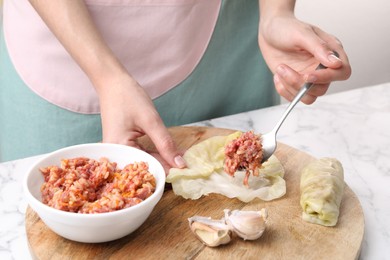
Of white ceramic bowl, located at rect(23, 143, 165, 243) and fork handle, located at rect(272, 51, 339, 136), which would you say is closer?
white ceramic bowl, located at rect(23, 143, 165, 243)

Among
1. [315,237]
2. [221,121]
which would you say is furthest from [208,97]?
[315,237]

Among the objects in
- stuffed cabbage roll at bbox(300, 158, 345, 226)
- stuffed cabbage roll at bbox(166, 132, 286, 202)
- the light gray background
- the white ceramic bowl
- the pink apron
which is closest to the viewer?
the white ceramic bowl

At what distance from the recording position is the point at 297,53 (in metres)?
1.66

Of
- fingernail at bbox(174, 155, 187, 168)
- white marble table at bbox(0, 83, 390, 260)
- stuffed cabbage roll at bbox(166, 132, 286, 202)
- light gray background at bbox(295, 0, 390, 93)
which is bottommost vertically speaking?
light gray background at bbox(295, 0, 390, 93)

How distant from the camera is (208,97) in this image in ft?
6.29

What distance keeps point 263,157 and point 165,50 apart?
0.48 meters

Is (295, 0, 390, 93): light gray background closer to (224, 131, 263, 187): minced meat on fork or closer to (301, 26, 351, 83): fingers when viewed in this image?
(301, 26, 351, 83): fingers

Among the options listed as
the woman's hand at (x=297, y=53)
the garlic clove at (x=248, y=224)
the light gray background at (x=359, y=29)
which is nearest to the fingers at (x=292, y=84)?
the woman's hand at (x=297, y=53)

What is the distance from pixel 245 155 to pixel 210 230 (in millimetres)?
270

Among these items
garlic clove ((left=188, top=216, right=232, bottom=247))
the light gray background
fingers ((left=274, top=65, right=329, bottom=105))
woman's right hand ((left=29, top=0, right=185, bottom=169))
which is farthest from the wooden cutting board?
the light gray background

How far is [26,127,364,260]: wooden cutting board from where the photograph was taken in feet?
4.01

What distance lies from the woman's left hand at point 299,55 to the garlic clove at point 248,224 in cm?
38

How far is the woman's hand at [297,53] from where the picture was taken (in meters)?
1.48

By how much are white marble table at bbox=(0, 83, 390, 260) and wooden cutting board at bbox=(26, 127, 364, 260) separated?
63 mm
